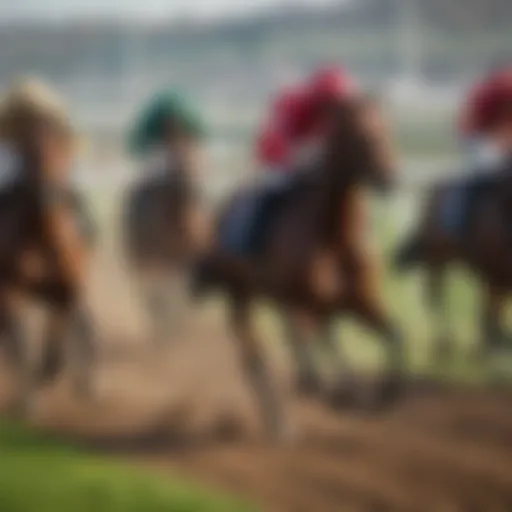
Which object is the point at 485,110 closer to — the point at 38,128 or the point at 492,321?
the point at 492,321

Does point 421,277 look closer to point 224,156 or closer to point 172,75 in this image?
point 224,156

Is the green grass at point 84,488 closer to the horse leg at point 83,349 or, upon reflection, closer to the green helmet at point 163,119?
the horse leg at point 83,349

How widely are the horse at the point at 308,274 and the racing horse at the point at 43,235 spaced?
171mm

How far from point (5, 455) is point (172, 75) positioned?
54 centimetres

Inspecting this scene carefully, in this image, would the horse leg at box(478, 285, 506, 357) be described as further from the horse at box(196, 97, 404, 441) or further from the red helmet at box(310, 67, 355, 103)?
the red helmet at box(310, 67, 355, 103)

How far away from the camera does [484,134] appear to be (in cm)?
133

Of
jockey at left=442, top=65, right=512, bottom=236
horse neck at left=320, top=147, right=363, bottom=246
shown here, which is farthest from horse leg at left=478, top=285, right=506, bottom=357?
horse neck at left=320, top=147, right=363, bottom=246

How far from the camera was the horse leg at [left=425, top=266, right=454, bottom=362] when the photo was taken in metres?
1.33

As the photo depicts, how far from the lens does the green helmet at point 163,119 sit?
133cm

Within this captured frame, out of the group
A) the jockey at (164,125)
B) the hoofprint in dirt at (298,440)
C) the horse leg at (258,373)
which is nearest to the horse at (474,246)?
the hoofprint in dirt at (298,440)

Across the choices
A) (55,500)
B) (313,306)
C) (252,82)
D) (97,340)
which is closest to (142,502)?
(55,500)

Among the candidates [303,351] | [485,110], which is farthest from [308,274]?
[485,110]

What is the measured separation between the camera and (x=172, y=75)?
1332 mm

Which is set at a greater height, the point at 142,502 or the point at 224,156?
the point at 224,156
